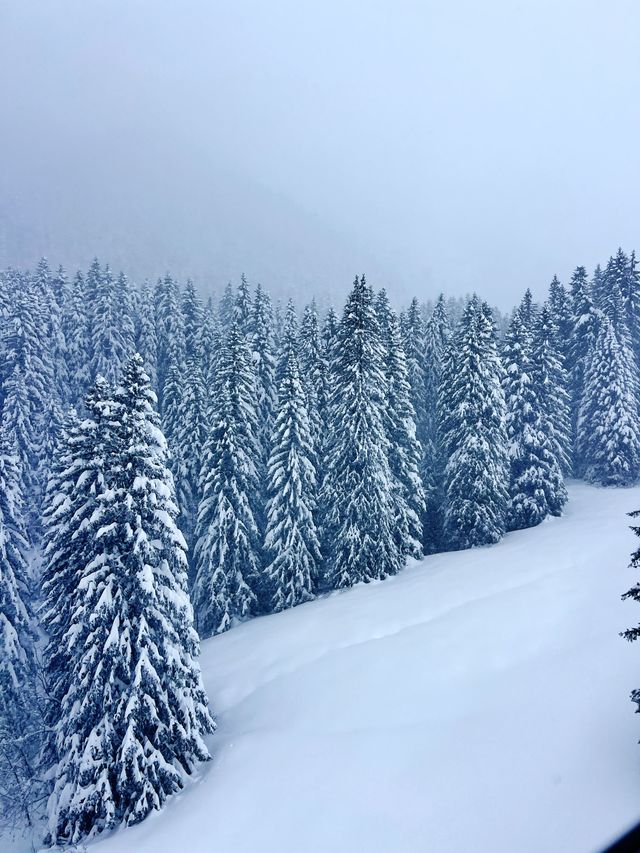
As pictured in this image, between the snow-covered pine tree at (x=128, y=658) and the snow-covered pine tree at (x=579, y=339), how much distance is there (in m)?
38.6

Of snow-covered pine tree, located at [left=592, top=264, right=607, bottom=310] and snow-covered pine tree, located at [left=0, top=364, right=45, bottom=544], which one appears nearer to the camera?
snow-covered pine tree, located at [left=0, top=364, right=45, bottom=544]

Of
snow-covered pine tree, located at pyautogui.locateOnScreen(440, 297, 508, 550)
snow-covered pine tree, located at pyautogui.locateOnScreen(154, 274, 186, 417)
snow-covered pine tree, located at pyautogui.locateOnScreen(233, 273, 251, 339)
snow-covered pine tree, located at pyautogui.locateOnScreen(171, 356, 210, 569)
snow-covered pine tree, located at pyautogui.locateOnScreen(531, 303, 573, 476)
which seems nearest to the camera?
snow-covered pine tree, located at pyautogui.locateOnScreen(440, 297, 508, 550)

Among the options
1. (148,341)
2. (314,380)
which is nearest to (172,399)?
(314,380)

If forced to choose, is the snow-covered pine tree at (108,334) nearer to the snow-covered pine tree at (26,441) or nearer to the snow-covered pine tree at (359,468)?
the snow-covered pine tree at (26,441)

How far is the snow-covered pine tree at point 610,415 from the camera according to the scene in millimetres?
38438

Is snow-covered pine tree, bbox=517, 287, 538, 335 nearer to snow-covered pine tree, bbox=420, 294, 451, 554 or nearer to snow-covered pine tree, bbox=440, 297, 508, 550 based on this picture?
snow-covered pine tree, bbox=420, 294, 451, 554

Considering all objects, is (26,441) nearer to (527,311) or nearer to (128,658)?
(128,658)

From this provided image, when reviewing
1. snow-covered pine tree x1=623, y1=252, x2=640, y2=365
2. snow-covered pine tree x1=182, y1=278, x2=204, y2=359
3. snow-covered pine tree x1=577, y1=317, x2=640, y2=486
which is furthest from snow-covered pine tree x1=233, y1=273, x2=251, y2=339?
snow-covered pine tree x1=623, y1=252, x2=640, y2=365

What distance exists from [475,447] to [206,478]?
643 inches

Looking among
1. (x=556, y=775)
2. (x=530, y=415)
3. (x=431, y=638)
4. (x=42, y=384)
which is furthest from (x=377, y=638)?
(x=42, y=384)

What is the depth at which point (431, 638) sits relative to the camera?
62.4ft

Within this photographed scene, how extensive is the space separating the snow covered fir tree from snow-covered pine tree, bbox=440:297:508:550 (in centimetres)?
15

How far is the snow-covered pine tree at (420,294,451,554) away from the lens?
36.2 m

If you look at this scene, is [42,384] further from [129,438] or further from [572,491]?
[572,491]
